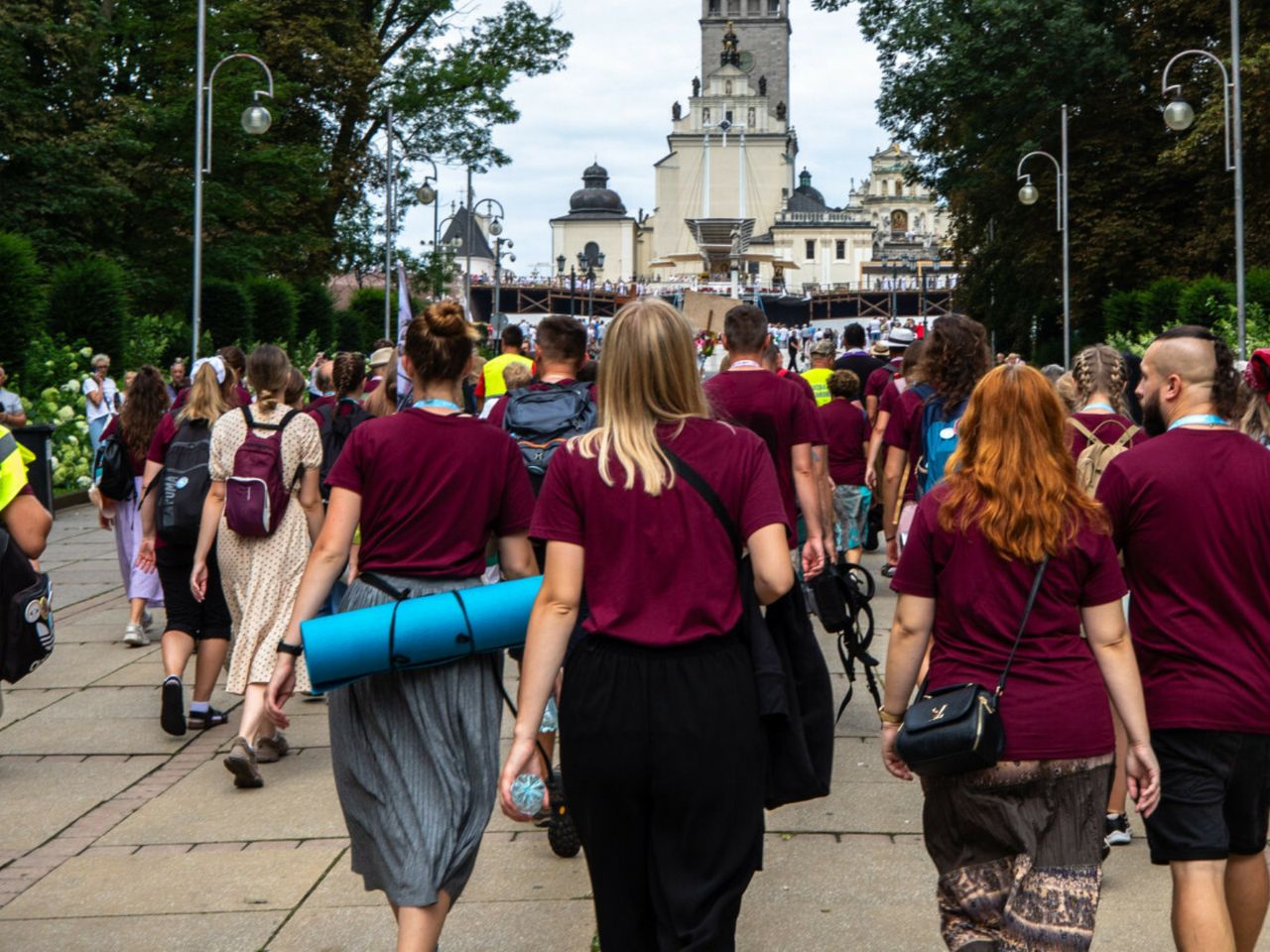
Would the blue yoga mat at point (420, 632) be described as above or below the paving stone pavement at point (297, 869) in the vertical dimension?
above

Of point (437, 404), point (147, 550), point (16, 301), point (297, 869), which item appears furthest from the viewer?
point (16, 301)

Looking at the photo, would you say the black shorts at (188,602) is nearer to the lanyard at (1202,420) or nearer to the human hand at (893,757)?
the human hand at (893,757)

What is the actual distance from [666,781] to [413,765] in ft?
3.45

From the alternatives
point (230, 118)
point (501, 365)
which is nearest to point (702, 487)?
point (501, 365)

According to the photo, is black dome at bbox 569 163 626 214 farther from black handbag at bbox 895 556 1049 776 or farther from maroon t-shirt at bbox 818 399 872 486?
black handbag at bbox 895 556 1049 776

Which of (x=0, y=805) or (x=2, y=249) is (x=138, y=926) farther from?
(x=2, y=249)

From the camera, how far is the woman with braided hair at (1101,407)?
614cm

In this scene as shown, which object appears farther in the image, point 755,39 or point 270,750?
point 755,39

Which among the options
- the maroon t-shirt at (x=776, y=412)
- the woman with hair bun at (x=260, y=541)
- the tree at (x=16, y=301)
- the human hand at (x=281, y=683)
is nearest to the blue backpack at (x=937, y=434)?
the maroon t-shirt at (x=776, y=412)

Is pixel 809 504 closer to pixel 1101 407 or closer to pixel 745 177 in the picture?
pixel 1101 407

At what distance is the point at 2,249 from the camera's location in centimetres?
2275

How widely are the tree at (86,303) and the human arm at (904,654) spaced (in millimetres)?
23365

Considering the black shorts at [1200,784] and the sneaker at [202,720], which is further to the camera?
the sneaker at [202,720]

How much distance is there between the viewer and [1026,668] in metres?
3.74
